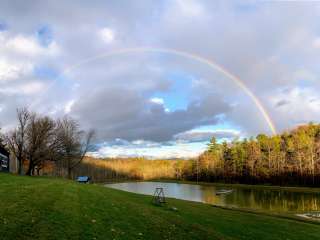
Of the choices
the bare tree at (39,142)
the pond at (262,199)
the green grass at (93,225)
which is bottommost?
the pond at (262,199)

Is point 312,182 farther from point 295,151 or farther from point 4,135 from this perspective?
point 4,135

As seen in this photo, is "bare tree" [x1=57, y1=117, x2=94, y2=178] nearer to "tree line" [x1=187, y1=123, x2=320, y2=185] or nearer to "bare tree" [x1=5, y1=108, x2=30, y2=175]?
"bare tree" [x1=5, y1=108, x2=30, y2=175]

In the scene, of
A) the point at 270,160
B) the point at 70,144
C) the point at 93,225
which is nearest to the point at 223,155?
the point at 270,160

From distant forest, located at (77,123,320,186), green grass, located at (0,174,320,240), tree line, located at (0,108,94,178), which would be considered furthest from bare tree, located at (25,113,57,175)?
distant forest, located at (77,123,320,186)

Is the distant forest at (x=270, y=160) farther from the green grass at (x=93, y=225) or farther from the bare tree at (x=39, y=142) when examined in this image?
the green grass at (x=93, y=225)

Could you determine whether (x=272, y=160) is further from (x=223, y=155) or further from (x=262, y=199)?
(x=262, y=199)

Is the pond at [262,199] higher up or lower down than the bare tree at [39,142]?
lower down

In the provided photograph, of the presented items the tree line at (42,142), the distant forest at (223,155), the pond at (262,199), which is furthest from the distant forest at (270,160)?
the tree line at (42,142)

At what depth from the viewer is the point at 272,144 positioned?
122812 millimetres

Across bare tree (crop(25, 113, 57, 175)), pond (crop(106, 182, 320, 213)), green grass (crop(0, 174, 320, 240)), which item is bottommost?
pond (crop(106, 182, 320, 213))

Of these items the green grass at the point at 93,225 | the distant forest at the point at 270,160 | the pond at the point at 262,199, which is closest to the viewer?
the green grass at the point at 93,225

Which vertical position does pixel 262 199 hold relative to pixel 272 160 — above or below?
below

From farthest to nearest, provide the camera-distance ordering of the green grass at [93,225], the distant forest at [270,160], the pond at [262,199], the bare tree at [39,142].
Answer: the distant forest at [270,160] → the bare tree at [39,142] → the pond at [262,199] → the green grass at [93,225]

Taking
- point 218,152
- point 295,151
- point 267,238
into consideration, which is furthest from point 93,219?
point 218,152
